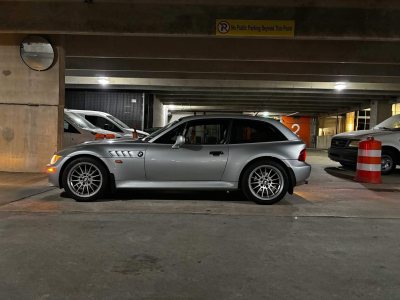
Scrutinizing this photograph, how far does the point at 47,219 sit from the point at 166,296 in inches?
101

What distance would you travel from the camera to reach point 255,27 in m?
7.62

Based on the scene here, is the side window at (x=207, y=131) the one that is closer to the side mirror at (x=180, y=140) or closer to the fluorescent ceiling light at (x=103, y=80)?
the side mirror at (x=180, y=140)

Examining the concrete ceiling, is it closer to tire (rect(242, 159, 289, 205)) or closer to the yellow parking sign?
the yellow parking sign

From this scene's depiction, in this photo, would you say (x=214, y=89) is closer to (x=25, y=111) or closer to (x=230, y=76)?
(x=230, y=76)

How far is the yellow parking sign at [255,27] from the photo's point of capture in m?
7.59

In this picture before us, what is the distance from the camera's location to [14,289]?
2.42 metres

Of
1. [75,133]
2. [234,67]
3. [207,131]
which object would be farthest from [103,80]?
[207,131]

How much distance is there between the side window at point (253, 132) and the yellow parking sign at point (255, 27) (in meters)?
3.02

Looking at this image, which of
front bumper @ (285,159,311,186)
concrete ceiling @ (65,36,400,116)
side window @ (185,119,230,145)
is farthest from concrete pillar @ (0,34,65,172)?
front bumper @ (285,159,311,186)

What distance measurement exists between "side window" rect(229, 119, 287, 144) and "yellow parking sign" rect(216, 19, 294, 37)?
302 centimetres

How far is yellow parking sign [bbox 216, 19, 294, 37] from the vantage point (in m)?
7.59

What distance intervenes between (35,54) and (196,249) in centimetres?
730

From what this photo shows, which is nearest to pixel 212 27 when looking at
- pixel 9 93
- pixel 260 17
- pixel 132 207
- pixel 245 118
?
pixel 260 17

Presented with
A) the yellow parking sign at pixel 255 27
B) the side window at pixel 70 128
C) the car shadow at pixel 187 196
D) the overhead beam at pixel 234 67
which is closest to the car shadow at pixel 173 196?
the car shadow at pixel 187 196
